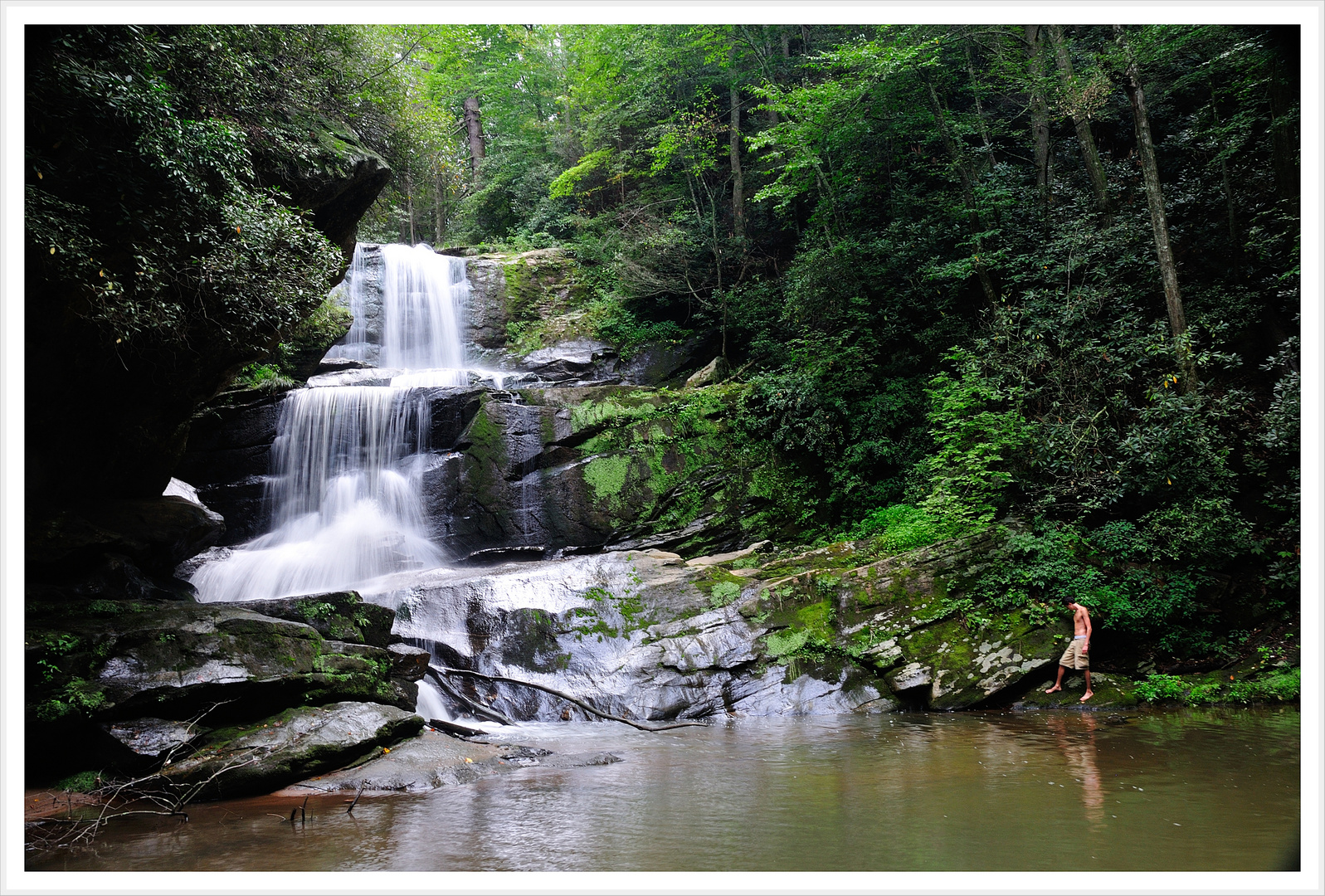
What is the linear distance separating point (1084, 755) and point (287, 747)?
642 cm

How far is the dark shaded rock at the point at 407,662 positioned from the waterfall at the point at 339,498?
4109 mm

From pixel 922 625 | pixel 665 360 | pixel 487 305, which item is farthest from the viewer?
pixel 487 305

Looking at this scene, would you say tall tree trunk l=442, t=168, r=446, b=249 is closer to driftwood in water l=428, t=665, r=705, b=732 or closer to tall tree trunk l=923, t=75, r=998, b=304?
tall tree trunk l=923, t=75, r=998, b=304

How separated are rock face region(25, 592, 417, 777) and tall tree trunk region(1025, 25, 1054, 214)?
44.2 ft

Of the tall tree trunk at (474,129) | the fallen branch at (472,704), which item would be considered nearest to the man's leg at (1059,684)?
the fallen branch at (472,704)

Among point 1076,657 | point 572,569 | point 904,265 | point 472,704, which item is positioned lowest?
point 472,704

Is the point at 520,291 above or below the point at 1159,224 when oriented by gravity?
above

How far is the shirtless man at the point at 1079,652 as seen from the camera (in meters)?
8.54

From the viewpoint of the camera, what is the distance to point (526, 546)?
13445 mm

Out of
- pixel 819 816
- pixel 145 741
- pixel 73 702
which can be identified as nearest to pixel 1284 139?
pixel 819 816

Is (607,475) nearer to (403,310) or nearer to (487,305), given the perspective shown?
(487,305)

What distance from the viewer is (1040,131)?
1378 cm

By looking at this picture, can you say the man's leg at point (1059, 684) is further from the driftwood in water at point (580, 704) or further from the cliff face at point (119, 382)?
the cliff face at point (119, 382)

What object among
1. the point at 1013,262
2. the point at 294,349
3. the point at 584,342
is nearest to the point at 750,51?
the point at 584,342
